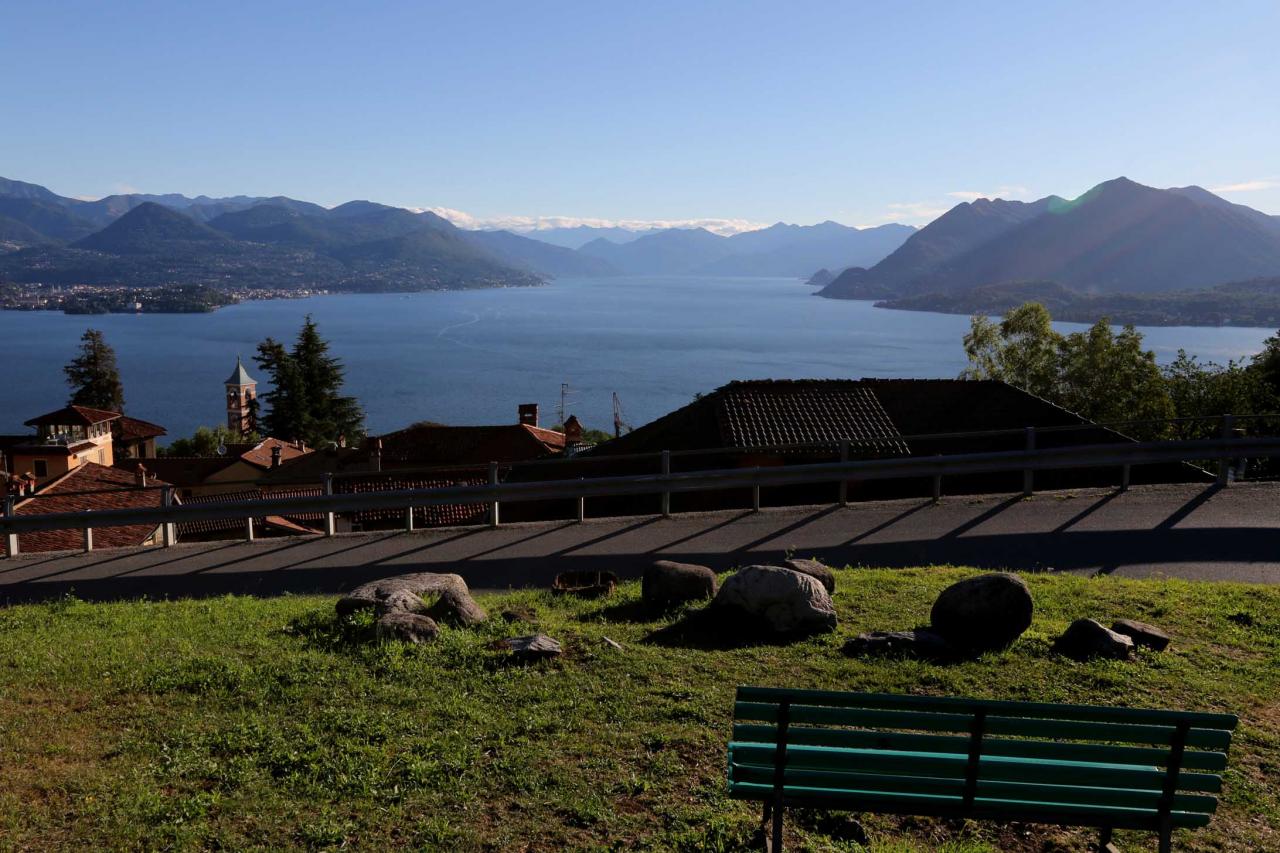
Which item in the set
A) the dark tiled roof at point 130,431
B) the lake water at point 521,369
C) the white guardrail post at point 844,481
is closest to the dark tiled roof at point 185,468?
the dark tiled roof at point 130,431

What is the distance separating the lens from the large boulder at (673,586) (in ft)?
29.2

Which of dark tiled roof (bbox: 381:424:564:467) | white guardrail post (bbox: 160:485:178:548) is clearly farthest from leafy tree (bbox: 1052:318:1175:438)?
white guardrail post (bbox: 160:485:178:548)

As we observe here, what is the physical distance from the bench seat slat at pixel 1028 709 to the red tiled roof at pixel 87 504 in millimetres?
10553

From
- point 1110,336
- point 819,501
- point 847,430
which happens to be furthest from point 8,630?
point 1110,336

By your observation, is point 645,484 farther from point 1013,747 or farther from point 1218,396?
point 1218,396

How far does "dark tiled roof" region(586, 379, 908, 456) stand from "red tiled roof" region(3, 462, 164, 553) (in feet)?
33.8

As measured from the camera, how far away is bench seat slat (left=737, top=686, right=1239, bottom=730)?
4289mm

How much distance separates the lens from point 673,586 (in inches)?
351

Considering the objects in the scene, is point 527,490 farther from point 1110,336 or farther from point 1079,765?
point 1110,336

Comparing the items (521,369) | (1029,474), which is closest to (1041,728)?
(1029,474)

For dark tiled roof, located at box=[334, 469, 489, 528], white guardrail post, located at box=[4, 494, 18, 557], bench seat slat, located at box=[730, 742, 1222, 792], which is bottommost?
dark tiled roof, located at box=[334, 469, 489, 528]

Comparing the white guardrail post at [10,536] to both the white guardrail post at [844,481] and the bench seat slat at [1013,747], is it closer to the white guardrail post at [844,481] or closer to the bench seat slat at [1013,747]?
the white guardrail post at [844,481]

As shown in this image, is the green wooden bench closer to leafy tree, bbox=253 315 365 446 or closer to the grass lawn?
the grass lawn

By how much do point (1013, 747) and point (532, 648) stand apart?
3.80 m
